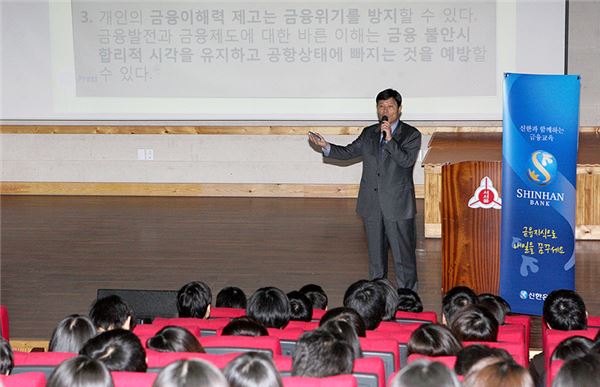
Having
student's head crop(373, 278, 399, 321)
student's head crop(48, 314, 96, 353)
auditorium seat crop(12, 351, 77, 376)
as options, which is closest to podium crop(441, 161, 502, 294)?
student's head crop(373, 278, 399, 321)

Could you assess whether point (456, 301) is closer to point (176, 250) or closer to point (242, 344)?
point (242, 344)

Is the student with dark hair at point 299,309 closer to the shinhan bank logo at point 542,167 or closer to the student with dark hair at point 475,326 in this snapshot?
the student with dark hair at point 475,326

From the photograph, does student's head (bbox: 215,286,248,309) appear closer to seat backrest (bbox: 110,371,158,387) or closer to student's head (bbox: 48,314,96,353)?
student's head (bbox: 48,314,96,353)

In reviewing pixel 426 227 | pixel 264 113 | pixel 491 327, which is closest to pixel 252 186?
pixel 264 113

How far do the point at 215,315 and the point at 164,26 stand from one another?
5307 millimetres

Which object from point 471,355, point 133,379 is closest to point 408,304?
point 471,355

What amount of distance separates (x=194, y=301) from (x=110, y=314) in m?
0.64

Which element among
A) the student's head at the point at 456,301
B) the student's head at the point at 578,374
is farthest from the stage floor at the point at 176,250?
the student's head at the point at 578,374

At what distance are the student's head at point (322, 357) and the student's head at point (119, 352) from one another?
0.50 metres

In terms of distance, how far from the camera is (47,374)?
3156 mm

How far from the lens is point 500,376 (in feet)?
8.34

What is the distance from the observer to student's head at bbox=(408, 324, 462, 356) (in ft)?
11.0

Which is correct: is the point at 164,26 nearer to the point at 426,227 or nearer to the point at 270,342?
the point at 426,227

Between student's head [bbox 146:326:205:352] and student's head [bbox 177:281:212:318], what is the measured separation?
1.24 meters
